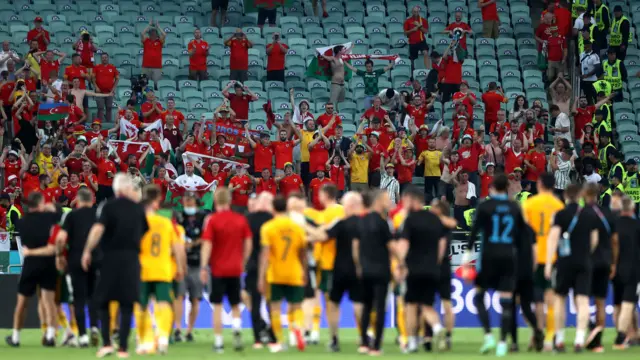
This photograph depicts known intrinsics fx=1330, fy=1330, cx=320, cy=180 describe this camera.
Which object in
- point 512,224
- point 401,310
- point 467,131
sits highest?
point 467,131

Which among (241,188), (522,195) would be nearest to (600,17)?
(522,195)

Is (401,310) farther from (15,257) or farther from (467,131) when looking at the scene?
(467,131)

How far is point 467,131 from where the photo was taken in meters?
28.0

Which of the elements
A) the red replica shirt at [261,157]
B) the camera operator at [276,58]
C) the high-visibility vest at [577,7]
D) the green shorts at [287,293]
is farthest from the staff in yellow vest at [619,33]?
the green shorts at [287,293]

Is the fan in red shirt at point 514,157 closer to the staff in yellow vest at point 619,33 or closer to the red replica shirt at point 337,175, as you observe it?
the red replica shirt at point 337,175

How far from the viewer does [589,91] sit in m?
31.1

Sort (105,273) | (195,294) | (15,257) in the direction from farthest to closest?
(15,257) < (195,294) < (105,273)

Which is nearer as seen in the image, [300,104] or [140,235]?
[140,235]

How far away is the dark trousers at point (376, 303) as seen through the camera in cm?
1592

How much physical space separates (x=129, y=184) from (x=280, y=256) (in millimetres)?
2143

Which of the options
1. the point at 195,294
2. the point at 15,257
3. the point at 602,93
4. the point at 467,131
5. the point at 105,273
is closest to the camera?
the point at 105,273

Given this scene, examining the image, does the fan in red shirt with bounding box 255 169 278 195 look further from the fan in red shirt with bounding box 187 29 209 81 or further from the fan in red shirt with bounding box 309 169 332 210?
the fan in red shirt with bounding box 187 29 209 81

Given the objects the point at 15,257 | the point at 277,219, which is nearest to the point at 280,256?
the point at 277,219

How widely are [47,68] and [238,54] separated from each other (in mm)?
4355
